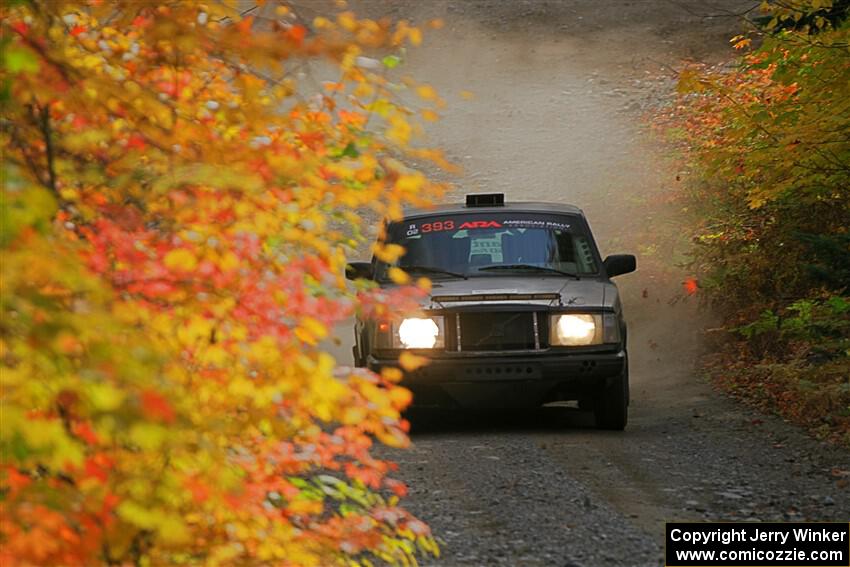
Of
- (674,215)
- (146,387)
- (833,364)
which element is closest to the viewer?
(146,387)

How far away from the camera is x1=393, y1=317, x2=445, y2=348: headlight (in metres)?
9.68

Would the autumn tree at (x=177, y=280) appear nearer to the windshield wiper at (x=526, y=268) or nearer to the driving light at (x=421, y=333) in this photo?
the driving light at (x=421, y=333)

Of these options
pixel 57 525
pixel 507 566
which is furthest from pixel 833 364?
pixel 57 525

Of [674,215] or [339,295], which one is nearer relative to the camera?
[339,295]

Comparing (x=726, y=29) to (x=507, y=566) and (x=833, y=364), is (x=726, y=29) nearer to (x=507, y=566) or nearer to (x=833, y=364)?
(x=833, y=364)

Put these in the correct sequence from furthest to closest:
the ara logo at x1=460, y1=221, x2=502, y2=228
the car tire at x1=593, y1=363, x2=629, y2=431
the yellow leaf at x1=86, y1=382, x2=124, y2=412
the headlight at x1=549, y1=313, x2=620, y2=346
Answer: the ara logo at x1=460, y1=221, x2=502, y2=228 < the car tire at x1=593, y1=363, x2=629, y2=431 < the headlight at x1=549, y1=313, x2=620, y2=346 < the yellow leaf at x1=86, y1=382, x2=124, y2=412

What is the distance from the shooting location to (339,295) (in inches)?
178

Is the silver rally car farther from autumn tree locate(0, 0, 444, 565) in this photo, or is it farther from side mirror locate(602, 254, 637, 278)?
autumn tree locate(0, 0, 444, 565)

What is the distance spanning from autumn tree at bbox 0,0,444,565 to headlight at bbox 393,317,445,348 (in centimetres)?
461

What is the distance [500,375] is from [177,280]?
6164mm

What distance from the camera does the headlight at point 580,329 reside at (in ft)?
32.0

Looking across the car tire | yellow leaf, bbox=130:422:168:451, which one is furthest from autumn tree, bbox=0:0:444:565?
the car tire

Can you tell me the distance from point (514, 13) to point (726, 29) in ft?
27.8

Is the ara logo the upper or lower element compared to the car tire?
upper
